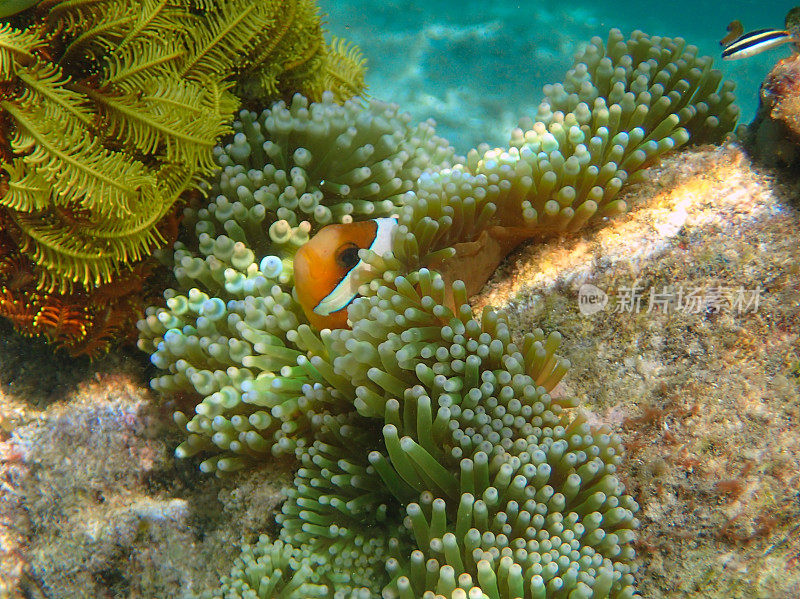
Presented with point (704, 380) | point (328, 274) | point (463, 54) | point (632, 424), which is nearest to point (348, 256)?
point (328, 274)

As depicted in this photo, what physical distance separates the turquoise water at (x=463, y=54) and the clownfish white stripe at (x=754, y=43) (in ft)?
8.56

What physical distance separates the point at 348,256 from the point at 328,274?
0.34 ft

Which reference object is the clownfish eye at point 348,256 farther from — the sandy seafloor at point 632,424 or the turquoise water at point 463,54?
the turquoise water at point 463,54

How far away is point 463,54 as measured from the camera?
6.76 meters

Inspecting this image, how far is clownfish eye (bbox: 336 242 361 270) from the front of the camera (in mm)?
1945

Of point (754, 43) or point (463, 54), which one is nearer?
point (754, 43)

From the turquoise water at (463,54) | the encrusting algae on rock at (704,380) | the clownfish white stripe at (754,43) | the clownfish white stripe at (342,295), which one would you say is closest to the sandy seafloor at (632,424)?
the encrusting algae on rock at (704,380)

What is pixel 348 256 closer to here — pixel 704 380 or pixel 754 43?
pixel 704 380

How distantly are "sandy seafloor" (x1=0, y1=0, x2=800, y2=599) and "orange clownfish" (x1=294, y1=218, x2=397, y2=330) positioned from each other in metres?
0.54

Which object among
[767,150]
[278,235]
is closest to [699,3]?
[767,150]

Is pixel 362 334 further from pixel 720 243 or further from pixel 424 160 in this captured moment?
pixel 720 243

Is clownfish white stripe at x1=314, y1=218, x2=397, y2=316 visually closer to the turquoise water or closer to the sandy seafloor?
Answer: the sandy seafloor

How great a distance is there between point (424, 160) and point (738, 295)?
138 centimetres

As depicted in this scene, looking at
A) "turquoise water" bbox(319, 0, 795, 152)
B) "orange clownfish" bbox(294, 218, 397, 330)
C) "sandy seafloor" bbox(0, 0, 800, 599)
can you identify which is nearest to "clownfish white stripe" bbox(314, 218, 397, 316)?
"orange clownfish" bbox(294, 218, 397, 330)
